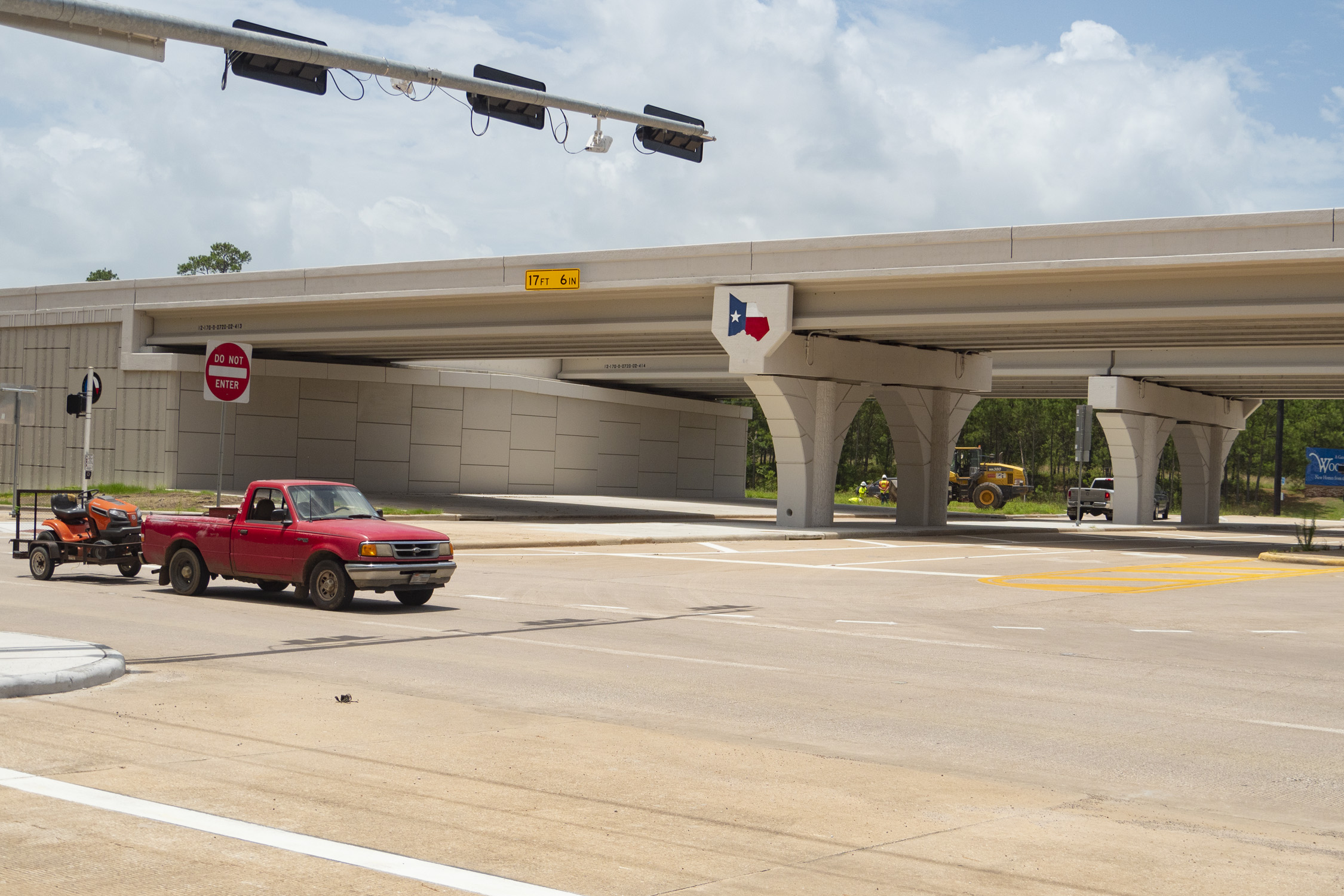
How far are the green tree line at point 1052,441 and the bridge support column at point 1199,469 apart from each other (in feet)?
138

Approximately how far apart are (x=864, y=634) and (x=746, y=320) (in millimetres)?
20321

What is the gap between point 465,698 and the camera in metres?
10.2

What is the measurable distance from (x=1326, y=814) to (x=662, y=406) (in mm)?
55010

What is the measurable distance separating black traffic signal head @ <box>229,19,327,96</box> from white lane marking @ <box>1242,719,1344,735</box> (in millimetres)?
11364

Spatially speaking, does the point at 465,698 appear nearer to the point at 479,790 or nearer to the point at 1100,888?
the point at 479,790

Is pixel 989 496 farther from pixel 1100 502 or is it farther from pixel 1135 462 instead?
pixel 1135 462

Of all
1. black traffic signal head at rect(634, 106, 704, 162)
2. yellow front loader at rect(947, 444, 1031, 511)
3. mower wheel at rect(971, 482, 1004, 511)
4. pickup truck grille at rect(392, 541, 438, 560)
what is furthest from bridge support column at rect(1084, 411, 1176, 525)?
pickup truck grille at rect(392, 541, 438, 560)

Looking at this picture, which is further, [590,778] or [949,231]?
[949,231]

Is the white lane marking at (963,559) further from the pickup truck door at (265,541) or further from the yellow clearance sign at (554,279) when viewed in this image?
the yellow clearance sign at (554,279)

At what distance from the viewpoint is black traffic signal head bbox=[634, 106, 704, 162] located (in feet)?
59.4

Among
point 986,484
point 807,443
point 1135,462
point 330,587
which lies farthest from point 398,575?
point 986,484

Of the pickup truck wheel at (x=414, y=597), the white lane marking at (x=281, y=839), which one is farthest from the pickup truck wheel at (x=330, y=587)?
the white lane marking at (x=281, y=839)

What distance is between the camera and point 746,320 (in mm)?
34594

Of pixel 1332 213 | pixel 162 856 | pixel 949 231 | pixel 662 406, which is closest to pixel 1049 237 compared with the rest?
A: pixel 949 231
